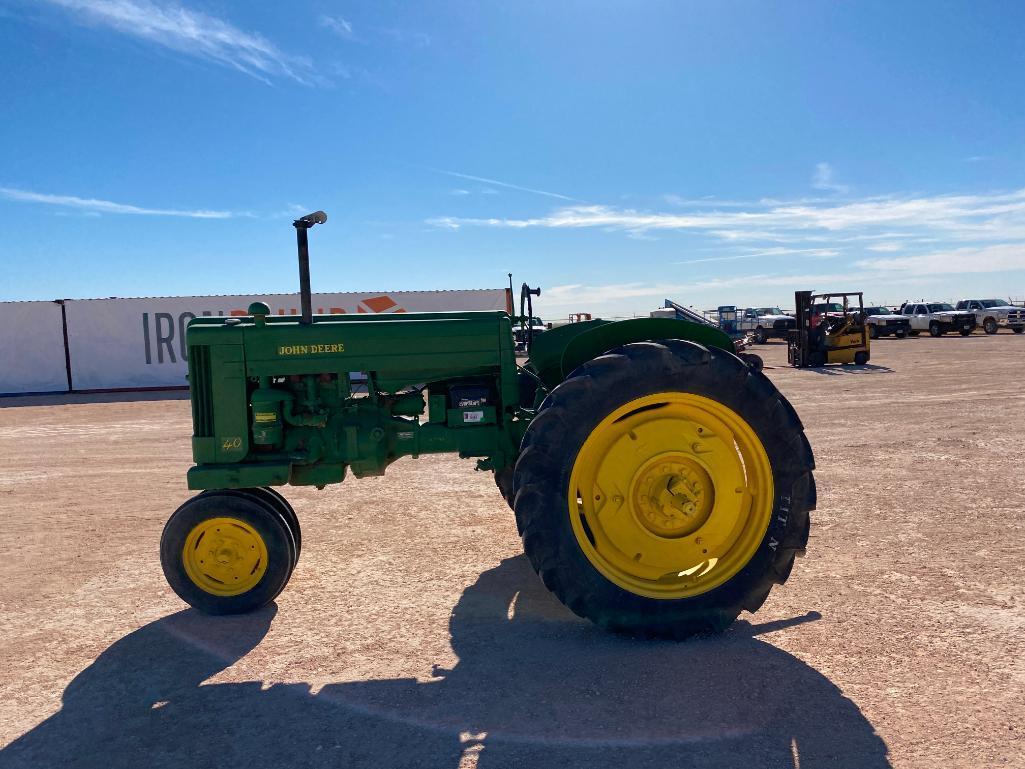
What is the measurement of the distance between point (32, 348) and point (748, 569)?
71.1 feet

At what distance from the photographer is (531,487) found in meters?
3.47

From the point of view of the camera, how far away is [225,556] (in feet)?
13.5

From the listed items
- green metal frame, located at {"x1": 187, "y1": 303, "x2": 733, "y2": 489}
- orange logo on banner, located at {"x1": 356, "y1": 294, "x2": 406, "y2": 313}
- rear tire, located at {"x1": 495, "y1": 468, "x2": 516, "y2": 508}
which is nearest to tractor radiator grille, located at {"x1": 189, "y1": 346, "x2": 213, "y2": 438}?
green metal frame, located at {"x1": 187, "y1": 303, "x2": 733, "y2": 489}

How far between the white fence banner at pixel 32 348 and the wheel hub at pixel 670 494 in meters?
20.7

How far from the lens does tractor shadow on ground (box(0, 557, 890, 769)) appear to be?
8.85 ft

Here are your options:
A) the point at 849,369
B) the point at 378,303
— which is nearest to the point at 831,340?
the point at 849,369

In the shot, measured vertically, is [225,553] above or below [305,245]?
below

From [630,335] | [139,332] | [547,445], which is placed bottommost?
[547,445]

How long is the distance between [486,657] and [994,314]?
39.3 meters

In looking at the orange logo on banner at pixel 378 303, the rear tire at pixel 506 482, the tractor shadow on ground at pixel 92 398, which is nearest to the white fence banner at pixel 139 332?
the orange logo on banner at pixel 378 303

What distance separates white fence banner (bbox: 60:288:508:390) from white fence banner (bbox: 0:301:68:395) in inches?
15.8

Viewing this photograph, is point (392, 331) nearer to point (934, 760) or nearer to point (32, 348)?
point (934, 760)

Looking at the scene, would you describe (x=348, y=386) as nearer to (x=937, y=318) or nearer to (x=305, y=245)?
(x=305, y=245)

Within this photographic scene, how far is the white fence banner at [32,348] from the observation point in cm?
1959
